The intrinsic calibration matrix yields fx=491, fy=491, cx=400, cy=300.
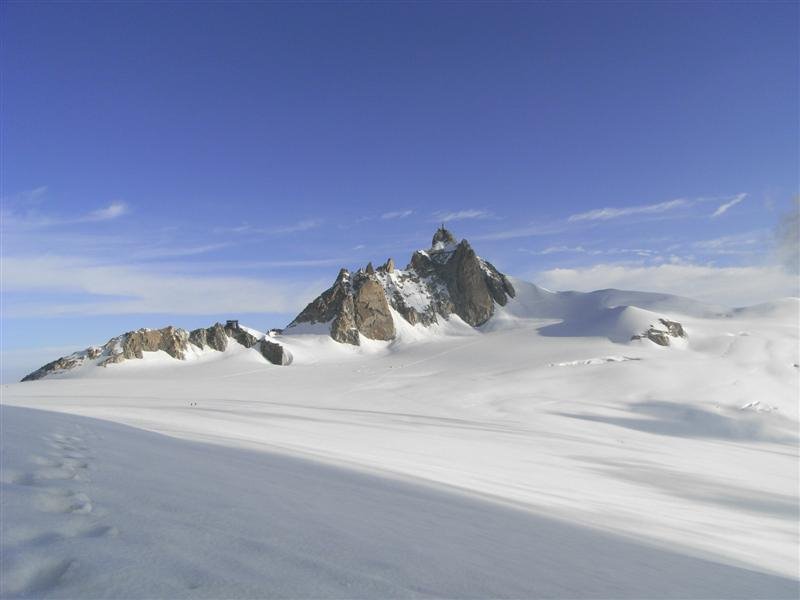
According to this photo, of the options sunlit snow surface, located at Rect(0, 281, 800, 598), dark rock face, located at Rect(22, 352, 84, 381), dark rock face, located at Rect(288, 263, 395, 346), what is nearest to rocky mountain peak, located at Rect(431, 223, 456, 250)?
dark rock face, located at Rect(288, 263, 395, 346)

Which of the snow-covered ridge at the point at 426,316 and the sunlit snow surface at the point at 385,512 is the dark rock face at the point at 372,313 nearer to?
the snow-covered ridge at the point at 426,316

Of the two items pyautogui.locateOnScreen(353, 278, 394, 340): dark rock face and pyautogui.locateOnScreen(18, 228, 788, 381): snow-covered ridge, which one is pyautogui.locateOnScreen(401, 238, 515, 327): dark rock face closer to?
pyautogui.locateOnScreen(18, 228, 788, 381): snow-covered ridge

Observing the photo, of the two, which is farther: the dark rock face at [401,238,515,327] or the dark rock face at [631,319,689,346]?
the dark rock face at [401,238,515,327]

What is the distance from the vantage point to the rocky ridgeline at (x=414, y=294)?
213ft

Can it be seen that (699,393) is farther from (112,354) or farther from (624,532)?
(112,354)

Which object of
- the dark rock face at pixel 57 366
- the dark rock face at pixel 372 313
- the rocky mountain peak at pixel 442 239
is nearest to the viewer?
the dark rock face at pixel 57 366

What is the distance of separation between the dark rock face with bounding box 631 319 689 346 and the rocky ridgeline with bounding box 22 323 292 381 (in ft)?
123

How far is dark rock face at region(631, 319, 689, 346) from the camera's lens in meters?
48.3

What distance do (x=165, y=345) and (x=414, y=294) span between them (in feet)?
112

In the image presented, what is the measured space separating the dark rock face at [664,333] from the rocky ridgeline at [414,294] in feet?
82.3

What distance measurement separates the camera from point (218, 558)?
8.08ft

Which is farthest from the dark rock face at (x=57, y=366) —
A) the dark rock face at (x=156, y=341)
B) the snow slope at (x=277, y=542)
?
the snow slope at (x=277, y=542)

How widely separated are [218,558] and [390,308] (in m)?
66.5

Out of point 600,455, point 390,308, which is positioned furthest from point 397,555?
point 390,308
